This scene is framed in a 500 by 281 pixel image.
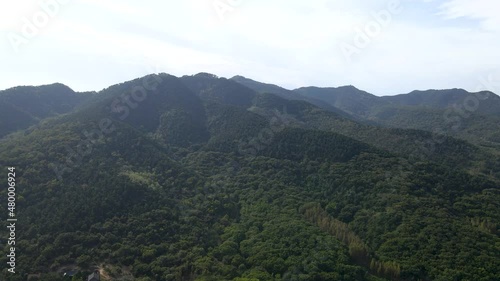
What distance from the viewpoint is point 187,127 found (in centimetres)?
12156

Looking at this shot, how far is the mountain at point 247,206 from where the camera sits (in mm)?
50062

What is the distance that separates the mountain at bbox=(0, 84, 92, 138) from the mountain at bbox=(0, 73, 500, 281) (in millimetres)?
29096

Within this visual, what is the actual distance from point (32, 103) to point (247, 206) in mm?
110543

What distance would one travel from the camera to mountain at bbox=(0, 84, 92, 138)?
393ft

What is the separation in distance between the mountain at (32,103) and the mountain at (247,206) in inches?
1145

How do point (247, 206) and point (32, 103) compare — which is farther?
point (32, 103)

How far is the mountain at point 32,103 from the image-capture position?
11988 centimetres

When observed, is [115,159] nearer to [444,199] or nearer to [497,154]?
[444,199]

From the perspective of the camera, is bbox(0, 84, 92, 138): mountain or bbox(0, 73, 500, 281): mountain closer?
bbox(0, 73, 500, 281): mountain

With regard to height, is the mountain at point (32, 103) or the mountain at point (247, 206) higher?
the mountain at point (32, 103)

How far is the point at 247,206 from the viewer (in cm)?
7231

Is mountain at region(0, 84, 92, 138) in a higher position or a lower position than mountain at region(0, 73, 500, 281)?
higher

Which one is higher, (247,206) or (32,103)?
(32,103)

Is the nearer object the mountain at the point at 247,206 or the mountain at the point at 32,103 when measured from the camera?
the mountain at the point at 247,206
